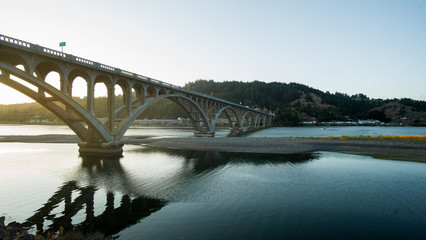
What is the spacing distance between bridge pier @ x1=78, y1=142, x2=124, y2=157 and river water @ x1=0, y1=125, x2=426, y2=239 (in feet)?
22.5

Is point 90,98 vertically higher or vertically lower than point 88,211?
higher

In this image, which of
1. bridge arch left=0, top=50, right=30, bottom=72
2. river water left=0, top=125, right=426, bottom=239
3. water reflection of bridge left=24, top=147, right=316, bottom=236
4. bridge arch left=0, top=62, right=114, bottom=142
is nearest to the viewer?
river water left=0, top=125, right=426, bottom=239

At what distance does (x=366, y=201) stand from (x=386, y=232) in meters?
4.72

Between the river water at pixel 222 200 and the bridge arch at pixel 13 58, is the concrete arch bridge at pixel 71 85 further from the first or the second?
the river water at pixel 222 200

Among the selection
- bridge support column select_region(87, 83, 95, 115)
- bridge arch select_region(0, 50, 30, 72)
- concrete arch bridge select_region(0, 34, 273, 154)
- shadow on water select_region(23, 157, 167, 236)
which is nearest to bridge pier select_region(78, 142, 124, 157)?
concrete arch bridge select_region(0, 34, 273, 154)

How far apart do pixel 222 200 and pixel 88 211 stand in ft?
26.0

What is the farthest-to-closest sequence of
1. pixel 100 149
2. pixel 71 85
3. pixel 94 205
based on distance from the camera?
pixel 100 149 < pixel 71 85 < pixel 94 205

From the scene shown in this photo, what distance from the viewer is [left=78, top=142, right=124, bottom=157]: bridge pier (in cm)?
3473

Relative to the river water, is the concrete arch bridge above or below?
above

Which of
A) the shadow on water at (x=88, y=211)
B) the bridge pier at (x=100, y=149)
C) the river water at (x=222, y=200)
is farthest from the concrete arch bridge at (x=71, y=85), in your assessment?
the shadow on water at (x=88, y=211)

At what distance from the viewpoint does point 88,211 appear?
14.2 m

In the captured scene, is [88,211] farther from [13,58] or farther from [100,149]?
[100,149]

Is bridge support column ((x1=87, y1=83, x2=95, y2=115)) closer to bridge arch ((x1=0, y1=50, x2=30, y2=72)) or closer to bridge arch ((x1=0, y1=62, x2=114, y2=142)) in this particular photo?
bridge arch ((x1=0, y1=62, x2=114, y2=142))

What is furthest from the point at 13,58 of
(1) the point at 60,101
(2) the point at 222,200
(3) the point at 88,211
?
(2) the point at 222,200
